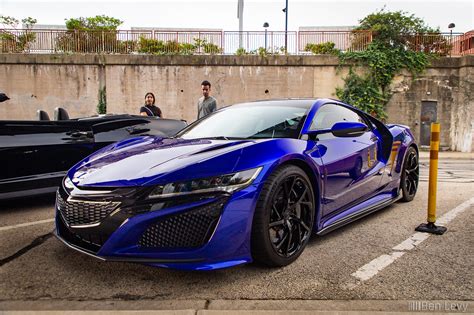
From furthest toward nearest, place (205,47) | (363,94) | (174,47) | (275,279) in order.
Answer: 1. (205,47)
2. (174,47)
3. (363,94)
4. (275,279)

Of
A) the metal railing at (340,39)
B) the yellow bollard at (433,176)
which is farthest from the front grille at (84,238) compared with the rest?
the metal railing at (340,39)

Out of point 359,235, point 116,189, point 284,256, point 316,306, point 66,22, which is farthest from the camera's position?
point 66,22

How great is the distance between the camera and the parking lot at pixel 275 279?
2.27 metres

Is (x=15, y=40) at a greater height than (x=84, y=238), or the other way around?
(x=15, y=40)

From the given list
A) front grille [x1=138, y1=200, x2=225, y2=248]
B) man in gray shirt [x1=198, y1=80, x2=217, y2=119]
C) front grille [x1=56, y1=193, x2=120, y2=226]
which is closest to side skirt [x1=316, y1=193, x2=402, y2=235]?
front grille [x1=138, y1=200, x2=225, y2=248]

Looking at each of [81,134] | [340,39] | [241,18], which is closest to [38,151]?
[81,134]

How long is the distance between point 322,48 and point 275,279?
46.5 ft

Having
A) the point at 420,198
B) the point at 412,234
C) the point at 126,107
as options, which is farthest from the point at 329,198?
the point at 126,107

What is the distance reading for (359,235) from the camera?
355 centimetres

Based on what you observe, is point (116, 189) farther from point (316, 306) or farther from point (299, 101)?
point (299, 101)

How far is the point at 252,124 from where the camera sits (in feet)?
11.2

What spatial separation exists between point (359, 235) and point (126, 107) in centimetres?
1308

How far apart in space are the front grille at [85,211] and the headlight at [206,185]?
0.91 feet

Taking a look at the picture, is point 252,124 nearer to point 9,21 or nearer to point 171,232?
point 171,232
